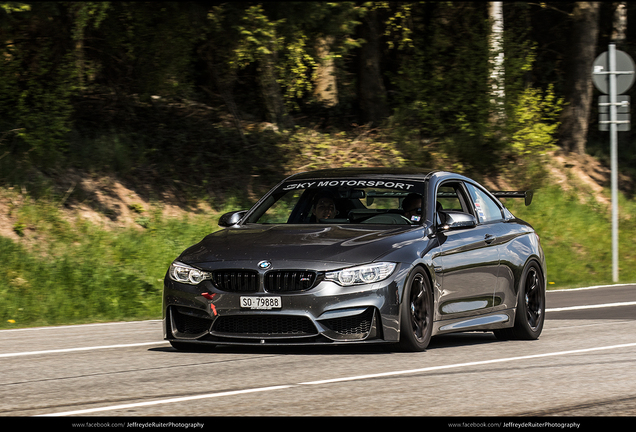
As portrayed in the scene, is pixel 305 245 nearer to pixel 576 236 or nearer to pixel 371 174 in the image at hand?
pixel 371 174

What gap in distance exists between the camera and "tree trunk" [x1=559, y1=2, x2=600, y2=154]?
27.6 metres

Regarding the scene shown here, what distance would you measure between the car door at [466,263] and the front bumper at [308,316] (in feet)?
3.06

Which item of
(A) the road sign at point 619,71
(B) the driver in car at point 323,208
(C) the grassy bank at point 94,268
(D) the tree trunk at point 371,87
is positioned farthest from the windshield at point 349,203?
(D) the tree trunk at point 371,87

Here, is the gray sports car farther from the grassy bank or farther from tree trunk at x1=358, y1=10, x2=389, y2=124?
tree trunk at x1=358, y1=10, x2=389, y2=124

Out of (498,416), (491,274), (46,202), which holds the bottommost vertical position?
(46,202)

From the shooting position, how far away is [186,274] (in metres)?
8.93

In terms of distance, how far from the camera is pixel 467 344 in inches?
403

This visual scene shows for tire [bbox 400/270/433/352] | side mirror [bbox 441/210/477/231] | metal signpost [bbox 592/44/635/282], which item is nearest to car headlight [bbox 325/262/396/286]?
tire [bbox 400/270/433/352]

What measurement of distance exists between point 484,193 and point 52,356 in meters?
4.62

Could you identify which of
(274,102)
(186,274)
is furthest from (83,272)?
(274,102)

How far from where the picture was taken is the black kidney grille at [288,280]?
28.1 ft

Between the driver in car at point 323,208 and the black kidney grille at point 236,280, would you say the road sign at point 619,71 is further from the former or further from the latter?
the black kidney grille at point 236,280
